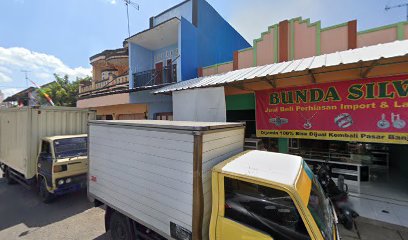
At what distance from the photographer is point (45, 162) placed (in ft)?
19.4

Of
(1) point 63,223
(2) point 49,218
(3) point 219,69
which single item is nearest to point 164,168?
(1) point 63,223

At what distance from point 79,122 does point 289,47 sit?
8.06 meters

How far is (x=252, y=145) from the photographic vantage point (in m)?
6.95

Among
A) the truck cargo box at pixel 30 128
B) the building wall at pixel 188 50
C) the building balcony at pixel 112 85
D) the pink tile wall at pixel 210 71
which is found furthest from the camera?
the building balcony at pixel 112 85

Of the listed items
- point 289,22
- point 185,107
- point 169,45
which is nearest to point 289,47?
point 289,22

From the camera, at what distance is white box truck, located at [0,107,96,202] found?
5.75 m

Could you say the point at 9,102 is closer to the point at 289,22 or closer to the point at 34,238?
the point at 34,238

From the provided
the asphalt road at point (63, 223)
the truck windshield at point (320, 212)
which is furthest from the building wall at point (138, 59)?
the truck windshield at point (320, 212)

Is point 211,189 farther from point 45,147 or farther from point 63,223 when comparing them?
point 45,147

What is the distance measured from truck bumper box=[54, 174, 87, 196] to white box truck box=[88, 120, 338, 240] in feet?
11.5

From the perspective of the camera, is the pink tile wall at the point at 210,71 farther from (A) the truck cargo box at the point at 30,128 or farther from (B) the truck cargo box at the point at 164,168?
(B) the truck cargo box at the point at 164,168

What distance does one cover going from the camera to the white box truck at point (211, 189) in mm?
2211

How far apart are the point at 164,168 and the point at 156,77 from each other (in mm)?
8592

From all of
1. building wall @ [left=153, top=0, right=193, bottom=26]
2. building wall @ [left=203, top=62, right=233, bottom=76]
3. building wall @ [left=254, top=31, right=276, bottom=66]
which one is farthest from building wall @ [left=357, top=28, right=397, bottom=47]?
building wall @ [left=153, top=0, right=193, bottom=26]
